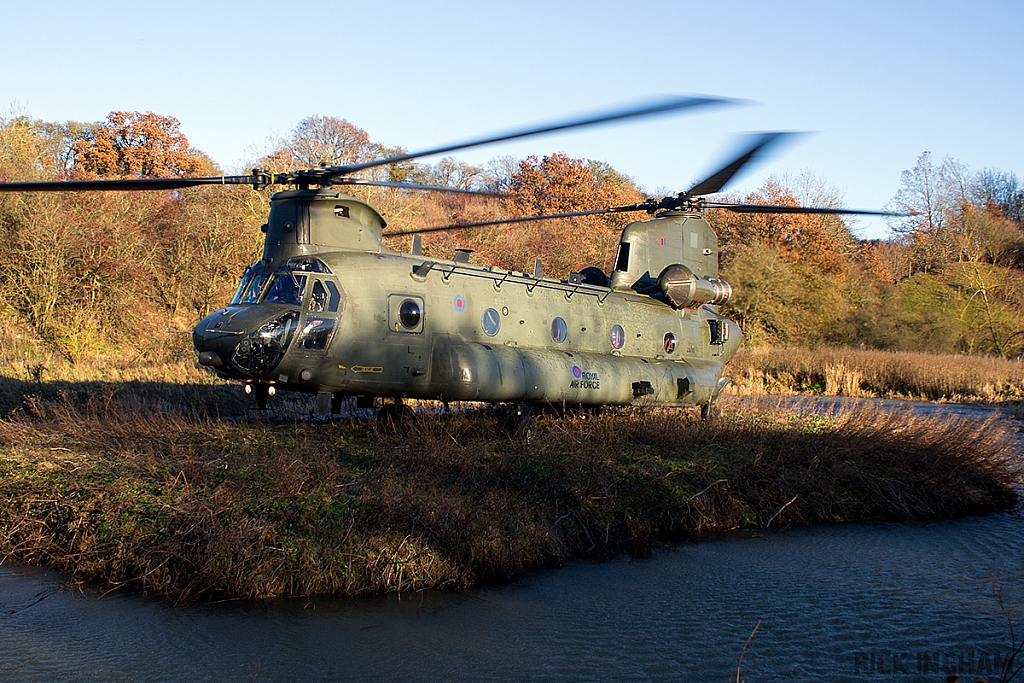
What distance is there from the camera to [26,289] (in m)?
24.0

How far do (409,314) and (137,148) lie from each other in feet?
148

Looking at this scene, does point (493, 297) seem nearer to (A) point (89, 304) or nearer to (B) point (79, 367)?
(B) point (79, 367)

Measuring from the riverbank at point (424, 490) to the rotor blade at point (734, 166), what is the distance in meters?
4.22

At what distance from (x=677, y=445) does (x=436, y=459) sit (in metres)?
4.21

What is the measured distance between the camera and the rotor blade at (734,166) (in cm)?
1302

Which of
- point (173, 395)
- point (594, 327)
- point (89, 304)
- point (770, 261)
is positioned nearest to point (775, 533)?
point (594, 327)

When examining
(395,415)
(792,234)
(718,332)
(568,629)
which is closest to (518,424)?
(395,415)

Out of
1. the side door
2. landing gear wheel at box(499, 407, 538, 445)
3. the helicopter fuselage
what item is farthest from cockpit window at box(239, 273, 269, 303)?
landing gear wheel at box(499, 407, 538, 445)

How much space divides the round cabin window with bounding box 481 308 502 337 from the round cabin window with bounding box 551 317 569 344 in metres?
1.30

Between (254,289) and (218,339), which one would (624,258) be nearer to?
(254,289)

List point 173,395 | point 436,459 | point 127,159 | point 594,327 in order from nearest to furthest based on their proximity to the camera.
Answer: point 436,459, point 594,327, point 173,395, point 127,159

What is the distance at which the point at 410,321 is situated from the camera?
1316 centimetres

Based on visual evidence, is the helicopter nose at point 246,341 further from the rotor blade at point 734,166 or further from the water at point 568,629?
the rotor blade at point 734,166

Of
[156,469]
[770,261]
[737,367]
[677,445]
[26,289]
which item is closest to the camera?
[156,469]
